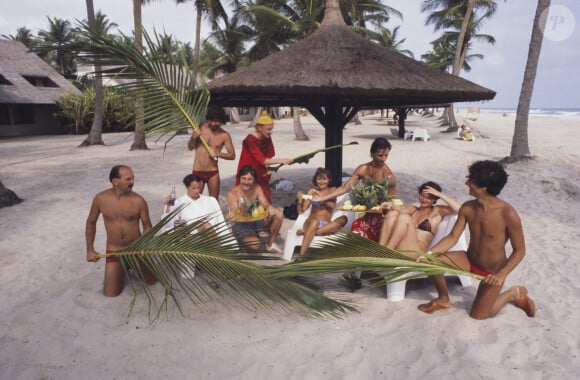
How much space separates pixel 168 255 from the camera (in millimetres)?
2328

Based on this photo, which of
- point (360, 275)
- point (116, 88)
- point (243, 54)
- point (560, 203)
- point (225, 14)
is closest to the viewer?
point (116, 88)

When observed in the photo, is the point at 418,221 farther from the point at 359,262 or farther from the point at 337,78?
the point at 337,78

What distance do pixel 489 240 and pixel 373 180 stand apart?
1.65 metres

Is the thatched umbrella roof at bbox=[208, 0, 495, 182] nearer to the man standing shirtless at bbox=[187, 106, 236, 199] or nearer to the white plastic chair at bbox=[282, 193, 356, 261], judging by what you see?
the man standing shirtless at bbox=[187, 106, 236, 199]

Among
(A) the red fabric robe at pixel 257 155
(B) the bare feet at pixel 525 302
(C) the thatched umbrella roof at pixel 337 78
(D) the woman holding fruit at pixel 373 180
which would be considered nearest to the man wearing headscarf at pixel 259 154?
(A) the red fabric robe at pixel 257 155

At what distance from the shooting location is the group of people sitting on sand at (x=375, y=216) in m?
2.47

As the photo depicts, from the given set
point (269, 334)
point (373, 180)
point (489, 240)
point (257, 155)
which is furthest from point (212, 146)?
point (489, 240)

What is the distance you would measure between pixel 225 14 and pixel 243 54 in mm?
6382

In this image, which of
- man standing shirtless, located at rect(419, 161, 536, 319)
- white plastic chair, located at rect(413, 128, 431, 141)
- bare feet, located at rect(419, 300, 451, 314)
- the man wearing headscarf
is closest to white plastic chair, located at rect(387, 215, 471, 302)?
bare feet, located at rect(419, 300, 451, 314)

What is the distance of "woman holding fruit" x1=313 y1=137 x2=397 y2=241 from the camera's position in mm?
3803

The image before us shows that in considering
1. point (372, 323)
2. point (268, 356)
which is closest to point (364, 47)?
point (372, 323)

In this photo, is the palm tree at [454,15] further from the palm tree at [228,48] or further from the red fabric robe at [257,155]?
the red fabric robe at [257,155]

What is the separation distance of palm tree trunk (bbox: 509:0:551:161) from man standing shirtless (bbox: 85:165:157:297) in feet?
33.7

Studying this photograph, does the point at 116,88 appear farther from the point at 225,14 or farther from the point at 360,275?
the point at 225,14
